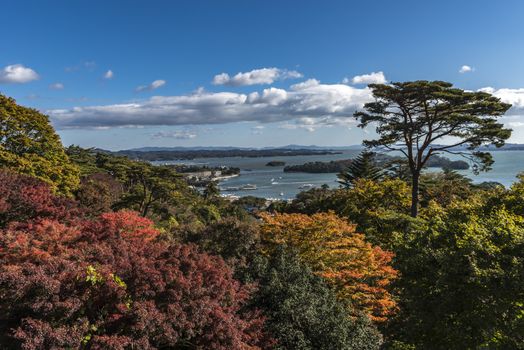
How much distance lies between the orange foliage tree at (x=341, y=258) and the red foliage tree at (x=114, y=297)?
444 cm

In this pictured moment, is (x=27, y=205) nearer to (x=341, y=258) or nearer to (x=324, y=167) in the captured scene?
(x=341, y=258)

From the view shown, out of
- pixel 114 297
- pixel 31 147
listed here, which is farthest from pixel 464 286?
pixel 31 147

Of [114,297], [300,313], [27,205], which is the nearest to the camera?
[114,297]

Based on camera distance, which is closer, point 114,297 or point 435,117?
point 114,297

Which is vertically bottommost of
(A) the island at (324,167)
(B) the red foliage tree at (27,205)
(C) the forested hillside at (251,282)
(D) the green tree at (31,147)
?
(A) the island at (324,167)

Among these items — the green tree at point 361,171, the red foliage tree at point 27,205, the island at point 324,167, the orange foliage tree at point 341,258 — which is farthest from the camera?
the island at point 324,167

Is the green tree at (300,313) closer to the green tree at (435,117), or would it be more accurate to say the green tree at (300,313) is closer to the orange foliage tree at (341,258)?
the orange foliage tree at (341,258)

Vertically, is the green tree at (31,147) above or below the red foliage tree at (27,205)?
above

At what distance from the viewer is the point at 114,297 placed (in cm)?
729

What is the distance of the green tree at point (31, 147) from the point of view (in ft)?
62.4

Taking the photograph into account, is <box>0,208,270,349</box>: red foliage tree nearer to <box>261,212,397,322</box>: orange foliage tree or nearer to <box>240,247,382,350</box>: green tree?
<box>240,247,382,350</box>: green tree

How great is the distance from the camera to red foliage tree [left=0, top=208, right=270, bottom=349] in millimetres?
6617

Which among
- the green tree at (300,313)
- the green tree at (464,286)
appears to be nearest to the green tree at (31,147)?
the green tree at (300,313)

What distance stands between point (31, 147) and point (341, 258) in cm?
1854
